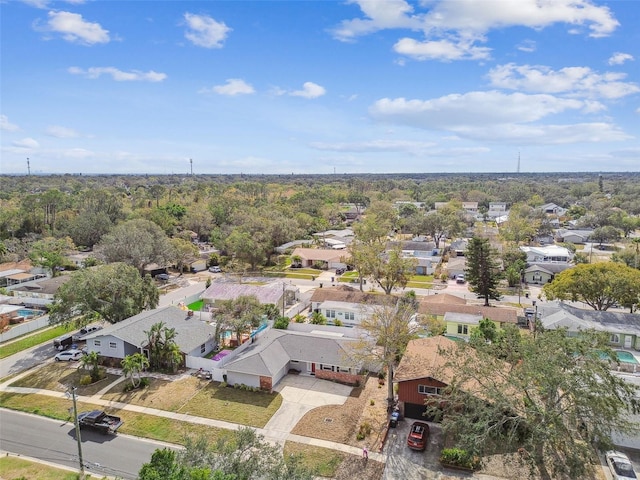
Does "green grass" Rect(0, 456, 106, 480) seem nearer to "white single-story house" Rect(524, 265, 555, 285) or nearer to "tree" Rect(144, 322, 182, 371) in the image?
"tree" Rect(144, 322, 182, 371)

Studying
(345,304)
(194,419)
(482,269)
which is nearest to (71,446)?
(194,419)

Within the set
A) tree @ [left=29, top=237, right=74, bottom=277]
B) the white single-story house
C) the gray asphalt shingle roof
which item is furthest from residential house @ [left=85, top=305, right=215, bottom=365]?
the white single-story house

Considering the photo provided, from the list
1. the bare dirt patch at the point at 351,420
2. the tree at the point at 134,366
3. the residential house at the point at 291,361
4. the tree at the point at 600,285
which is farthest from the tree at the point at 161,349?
the tree at the point at 600,285

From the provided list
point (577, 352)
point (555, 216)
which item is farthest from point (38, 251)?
point (555, 216)

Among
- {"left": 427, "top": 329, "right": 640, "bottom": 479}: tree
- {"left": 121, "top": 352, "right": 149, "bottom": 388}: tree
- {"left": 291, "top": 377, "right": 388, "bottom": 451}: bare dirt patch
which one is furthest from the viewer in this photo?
{"left": 121, "top": 352, "right": 149, "bottom": 388}: tree

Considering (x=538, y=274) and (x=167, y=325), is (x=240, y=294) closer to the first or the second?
(x=167, y=325)

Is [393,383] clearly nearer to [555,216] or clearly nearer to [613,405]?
[613,405]
